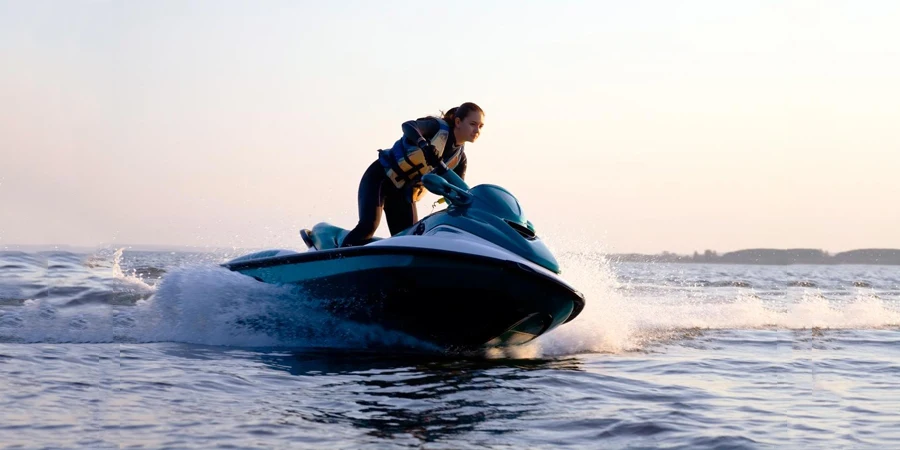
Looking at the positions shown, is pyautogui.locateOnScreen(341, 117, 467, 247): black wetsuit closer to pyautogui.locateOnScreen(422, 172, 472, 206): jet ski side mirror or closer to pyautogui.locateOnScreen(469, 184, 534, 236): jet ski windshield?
pyautogui.locateOnScreen(422, 172, 472, 206): jet ski side mirror

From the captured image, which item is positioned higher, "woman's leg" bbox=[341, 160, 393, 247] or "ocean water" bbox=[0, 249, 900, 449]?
"woman's leg" bbox=[341, 160, 393, 247]

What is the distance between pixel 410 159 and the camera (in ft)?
22.2

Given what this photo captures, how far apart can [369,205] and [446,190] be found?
0.81 meters

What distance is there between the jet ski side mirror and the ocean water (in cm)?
100

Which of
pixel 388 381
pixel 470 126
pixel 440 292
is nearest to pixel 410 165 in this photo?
pixel 470 126

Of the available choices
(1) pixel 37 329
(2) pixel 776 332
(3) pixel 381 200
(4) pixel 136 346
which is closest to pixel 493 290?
(3) pixel 381 200

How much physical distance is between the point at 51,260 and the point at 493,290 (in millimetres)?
11541

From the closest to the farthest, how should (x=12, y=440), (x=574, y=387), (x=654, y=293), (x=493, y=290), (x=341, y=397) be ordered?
1. (x=12, y=440)
2. (x=341, y=397)
3. (x=574, y=387)
4. (x=493, y=290)
5. (x=654, y=293)

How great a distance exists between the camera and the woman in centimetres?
657

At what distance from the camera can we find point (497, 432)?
3.90m

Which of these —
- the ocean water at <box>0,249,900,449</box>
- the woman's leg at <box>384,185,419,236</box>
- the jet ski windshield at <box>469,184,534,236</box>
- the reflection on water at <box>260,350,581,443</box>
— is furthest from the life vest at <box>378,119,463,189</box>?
the reflection on water at <box>260,350,581,443</box>

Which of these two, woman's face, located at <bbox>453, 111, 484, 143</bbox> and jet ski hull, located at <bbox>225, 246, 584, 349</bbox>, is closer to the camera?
jet ski hull, located at <bbox>225, 246, 584, 349</bbox>

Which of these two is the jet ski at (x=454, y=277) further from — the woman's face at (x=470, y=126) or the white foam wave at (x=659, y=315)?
the white foam wave at (x=659, y=315)

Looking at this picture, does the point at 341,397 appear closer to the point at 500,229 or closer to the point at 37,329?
the point at 500,229
